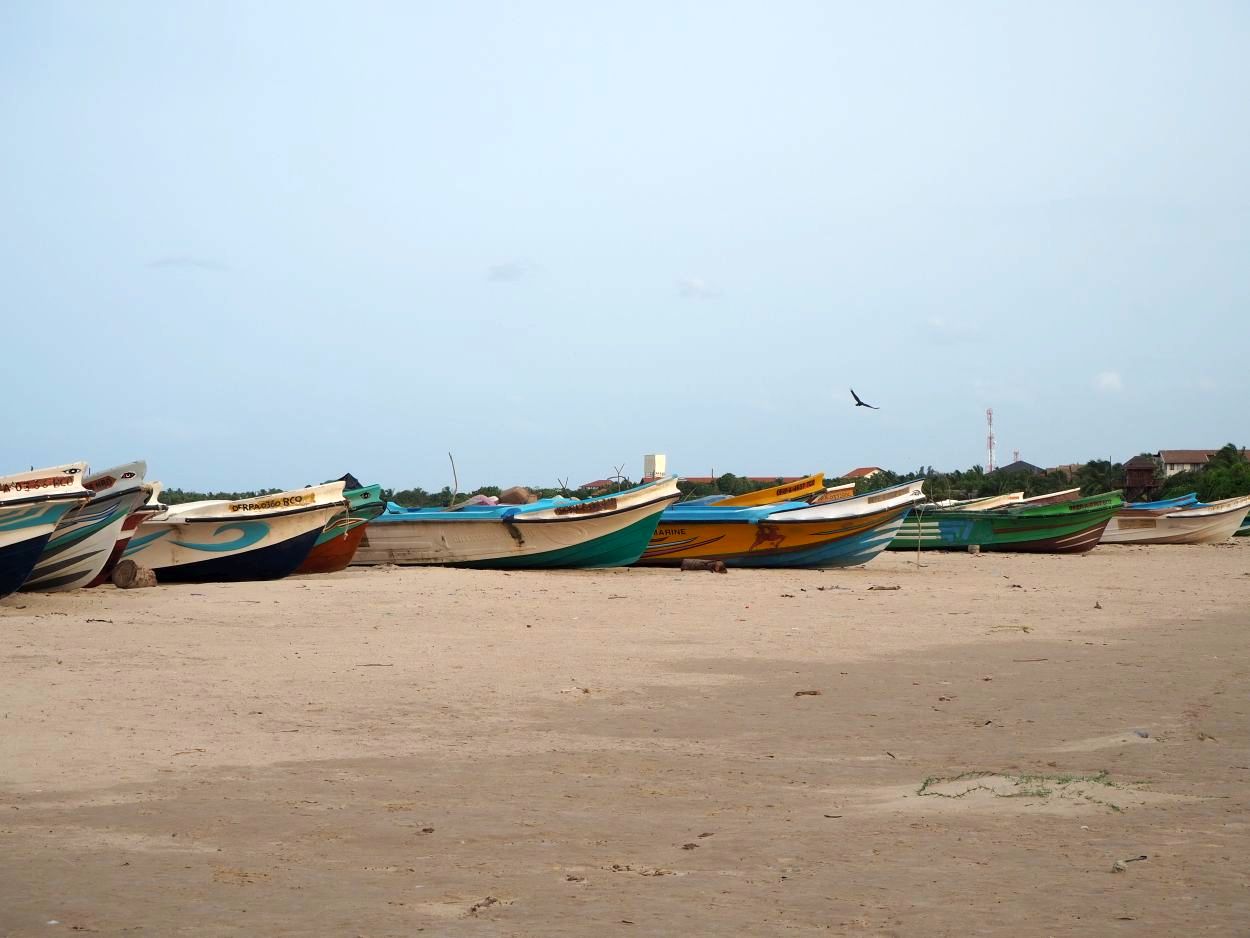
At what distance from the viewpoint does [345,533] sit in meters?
18.7

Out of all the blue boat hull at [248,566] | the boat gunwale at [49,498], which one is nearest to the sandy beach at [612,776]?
the boat gunwale at [49,498]

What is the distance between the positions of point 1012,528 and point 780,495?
270 inches

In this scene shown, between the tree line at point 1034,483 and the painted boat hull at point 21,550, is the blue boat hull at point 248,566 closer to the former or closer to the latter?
the painted boat hull at point 21,550

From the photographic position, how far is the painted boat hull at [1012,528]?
92.7 feet

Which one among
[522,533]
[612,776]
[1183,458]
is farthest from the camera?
[1183,458]

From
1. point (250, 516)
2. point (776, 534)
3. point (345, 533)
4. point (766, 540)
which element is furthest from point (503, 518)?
point (776, 534)

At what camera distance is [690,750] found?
6.68m

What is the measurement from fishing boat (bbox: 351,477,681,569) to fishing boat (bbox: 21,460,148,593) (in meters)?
5.44

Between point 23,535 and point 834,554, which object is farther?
point 834,554

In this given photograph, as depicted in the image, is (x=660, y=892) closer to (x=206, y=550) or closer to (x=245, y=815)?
(x=245, y=815)

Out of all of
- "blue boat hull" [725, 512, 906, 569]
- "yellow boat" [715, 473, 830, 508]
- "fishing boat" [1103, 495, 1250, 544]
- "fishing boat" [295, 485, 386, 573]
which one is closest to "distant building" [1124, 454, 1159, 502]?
"fishing boat" [1103, 495, 1250, 544]

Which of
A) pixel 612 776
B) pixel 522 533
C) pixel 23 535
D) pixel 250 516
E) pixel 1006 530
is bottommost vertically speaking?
pixel 612 776

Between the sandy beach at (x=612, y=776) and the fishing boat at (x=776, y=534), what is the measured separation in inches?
350

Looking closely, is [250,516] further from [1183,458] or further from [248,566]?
[1183,458]
